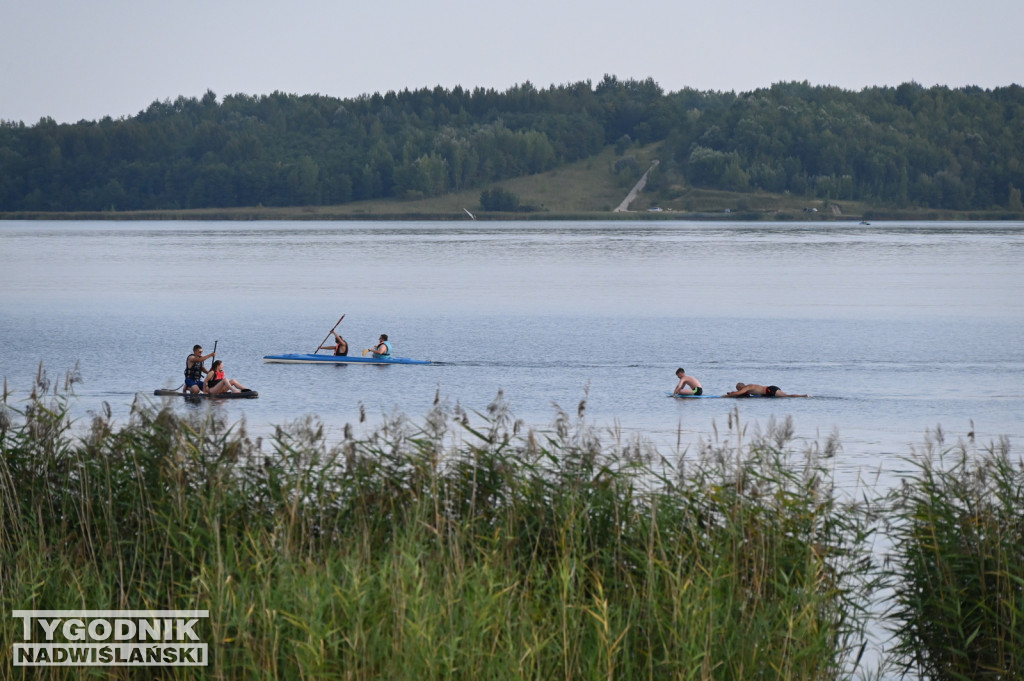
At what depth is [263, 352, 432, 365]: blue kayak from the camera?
134 feet

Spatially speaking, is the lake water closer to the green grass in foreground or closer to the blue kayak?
the blue kayak

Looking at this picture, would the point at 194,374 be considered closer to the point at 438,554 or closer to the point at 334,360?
the point at 334,360

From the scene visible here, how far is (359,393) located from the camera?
119 feet

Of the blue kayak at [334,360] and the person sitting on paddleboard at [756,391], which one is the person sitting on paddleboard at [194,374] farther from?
the person sitting on paddleboard at [756,391]

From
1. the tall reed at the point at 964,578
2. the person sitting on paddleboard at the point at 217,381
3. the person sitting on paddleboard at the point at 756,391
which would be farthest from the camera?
the person sitting on paddleboard at the point at 756,391

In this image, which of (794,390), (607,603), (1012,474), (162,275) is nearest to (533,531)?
(607,603)

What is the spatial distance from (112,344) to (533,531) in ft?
143

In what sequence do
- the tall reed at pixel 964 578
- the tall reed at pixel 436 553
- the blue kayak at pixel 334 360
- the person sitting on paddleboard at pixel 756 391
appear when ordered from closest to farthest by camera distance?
1. the tall reed at pixel 436 553
2. the tall reed at pixel 964 578
3. the person sitting on paddleboard at pixel 756 391
4. the blue kayak at pixel 334 360

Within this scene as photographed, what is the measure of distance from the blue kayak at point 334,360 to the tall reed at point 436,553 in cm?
2799

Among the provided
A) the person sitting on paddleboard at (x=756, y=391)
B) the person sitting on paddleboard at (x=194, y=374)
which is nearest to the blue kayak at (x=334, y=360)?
the person sitting on paddleboard at (x=194, y=374)

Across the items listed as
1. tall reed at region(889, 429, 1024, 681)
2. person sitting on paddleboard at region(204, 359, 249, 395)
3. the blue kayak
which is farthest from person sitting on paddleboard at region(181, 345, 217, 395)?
tall reed at region(889, 429, 1024, 681)

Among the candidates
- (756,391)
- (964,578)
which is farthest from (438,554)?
(756,391)

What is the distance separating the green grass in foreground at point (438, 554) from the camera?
9.36 metres

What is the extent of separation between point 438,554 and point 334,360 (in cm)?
3144
